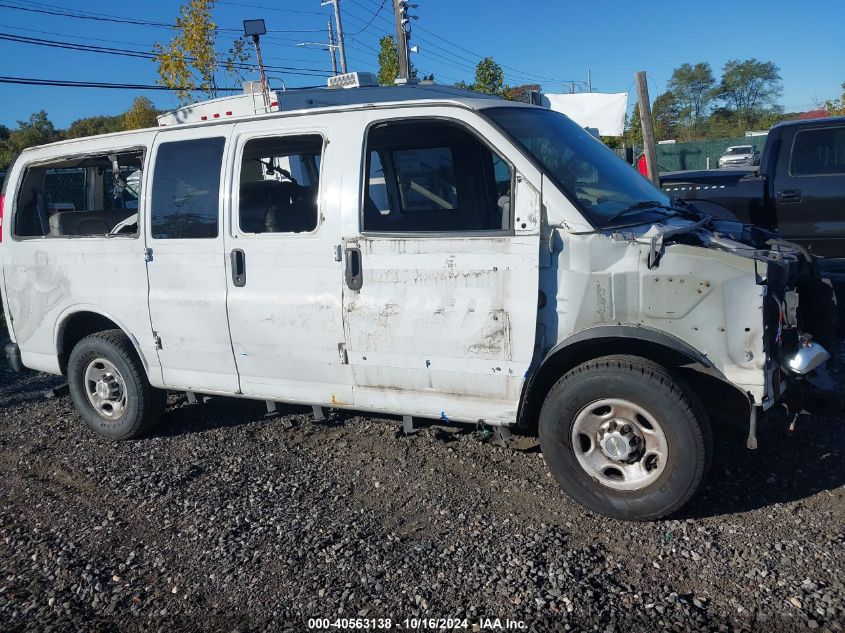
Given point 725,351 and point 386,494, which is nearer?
point 725,351

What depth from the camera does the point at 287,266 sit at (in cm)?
440

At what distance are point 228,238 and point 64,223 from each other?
6.33 ft

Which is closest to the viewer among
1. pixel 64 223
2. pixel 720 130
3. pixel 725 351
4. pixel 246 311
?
pixel 725 351

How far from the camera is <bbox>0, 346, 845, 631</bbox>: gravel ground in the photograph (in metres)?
3.09

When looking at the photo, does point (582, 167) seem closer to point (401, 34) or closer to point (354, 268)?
point (354, 268)

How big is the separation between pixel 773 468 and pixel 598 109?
10.8m

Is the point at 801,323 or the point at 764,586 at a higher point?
the point at 801,323

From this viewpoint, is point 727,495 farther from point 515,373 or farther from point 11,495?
point 11,495

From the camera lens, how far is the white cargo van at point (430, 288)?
3527 millimetres

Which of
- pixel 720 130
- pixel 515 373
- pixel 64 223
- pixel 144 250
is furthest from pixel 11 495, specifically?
pixel 720 130

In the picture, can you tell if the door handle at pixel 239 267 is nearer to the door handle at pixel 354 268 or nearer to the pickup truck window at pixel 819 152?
the door handle at pixel 354 268

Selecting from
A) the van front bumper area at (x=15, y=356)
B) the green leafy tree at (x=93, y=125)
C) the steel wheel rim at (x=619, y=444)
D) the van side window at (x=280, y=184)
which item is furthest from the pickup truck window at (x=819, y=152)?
the green leafy tree at (x=93, y=125)

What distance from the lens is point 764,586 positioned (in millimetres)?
3070

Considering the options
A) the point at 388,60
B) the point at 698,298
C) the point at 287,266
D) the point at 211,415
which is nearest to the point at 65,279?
the point at 211,415
